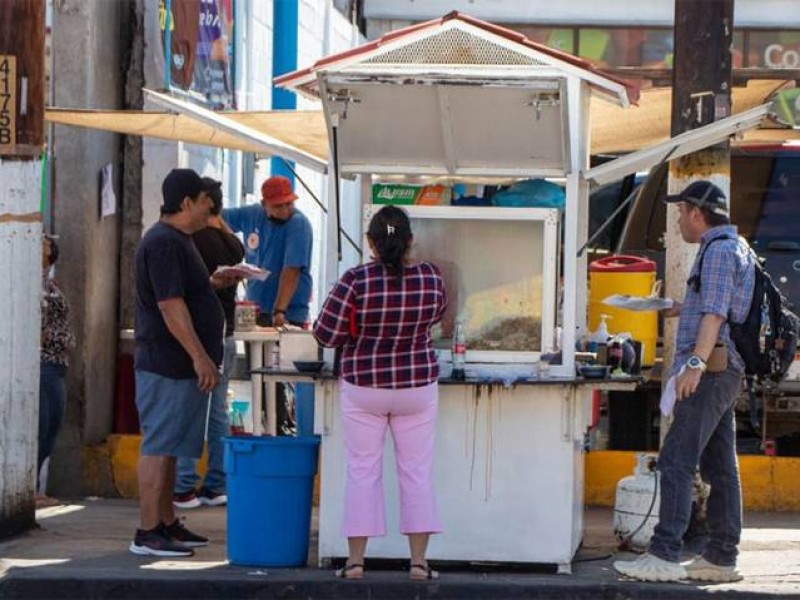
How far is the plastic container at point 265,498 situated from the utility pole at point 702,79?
218 centimetres

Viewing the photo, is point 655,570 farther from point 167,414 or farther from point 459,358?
point 167,414

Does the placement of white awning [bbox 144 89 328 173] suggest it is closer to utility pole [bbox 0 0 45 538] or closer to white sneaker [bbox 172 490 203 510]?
utility pole [bbox 0 0 45 538]

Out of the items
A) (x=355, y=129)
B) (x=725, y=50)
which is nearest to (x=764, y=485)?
(x=725, y=50)

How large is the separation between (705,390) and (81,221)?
4615 millimetres

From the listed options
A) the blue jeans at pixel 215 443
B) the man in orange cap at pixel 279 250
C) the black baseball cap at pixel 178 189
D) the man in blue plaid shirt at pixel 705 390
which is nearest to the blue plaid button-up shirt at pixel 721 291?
the man in blue plaid shirt at pixel 705 390

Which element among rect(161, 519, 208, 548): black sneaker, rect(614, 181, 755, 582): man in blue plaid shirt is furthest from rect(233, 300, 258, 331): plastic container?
rect(614, 181, 755, 582): man in blue plaid shirt

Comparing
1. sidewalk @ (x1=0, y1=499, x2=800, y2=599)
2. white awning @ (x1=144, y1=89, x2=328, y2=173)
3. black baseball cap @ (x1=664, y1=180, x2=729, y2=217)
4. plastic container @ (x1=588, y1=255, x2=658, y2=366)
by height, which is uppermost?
white awning @ (x1=144, y1=89, x2=328, y2=173)

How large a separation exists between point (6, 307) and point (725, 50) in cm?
407

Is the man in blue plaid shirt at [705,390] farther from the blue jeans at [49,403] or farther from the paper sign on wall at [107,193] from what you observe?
the paper sign on wall at [107,193]

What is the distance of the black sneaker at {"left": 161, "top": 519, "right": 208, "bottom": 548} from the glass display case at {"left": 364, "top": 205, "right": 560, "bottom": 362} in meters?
1.69

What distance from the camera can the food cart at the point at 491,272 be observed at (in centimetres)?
863

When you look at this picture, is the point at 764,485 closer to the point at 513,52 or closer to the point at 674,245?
the point at 674,245

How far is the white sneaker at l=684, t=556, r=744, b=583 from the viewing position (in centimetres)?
862

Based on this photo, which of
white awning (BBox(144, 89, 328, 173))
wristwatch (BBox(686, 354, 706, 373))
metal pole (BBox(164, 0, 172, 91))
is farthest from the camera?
metal pole (BBox(164, 0, 172, 91))
